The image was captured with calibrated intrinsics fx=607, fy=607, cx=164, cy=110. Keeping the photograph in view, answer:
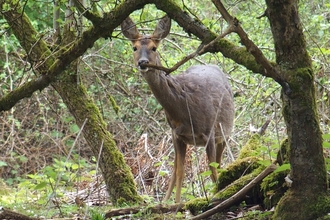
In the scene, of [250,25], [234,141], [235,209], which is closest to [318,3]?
[250,25]

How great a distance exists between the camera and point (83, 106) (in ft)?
21.2

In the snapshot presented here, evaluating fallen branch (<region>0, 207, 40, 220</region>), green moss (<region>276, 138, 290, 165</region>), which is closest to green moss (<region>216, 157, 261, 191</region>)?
green moss (<region>276, 138, 290, 165</region>)

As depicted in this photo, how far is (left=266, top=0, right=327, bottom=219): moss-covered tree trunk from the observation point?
343 centimetres

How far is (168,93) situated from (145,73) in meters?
0.49

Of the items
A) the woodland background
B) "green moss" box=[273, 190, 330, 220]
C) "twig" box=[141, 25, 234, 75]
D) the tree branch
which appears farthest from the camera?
the woodland background

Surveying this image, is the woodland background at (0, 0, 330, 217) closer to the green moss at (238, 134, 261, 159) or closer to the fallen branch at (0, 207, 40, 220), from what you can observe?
the green moss at (238, 134, 261, 159)

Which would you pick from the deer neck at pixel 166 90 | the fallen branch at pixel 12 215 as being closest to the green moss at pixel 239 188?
the fallen branch at pixel 12 215

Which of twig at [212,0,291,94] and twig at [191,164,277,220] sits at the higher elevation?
twig at [212,0,291,94]

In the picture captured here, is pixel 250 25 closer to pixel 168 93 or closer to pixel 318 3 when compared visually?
pixel 318 3

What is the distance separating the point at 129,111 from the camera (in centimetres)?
1217

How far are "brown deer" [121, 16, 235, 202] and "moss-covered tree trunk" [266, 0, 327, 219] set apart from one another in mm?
2720

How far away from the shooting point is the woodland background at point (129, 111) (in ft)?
23.1

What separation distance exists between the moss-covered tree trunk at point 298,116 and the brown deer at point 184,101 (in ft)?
8.92

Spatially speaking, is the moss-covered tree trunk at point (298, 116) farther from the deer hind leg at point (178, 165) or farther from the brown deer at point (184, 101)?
the deer hind leg at point (178, 165)
